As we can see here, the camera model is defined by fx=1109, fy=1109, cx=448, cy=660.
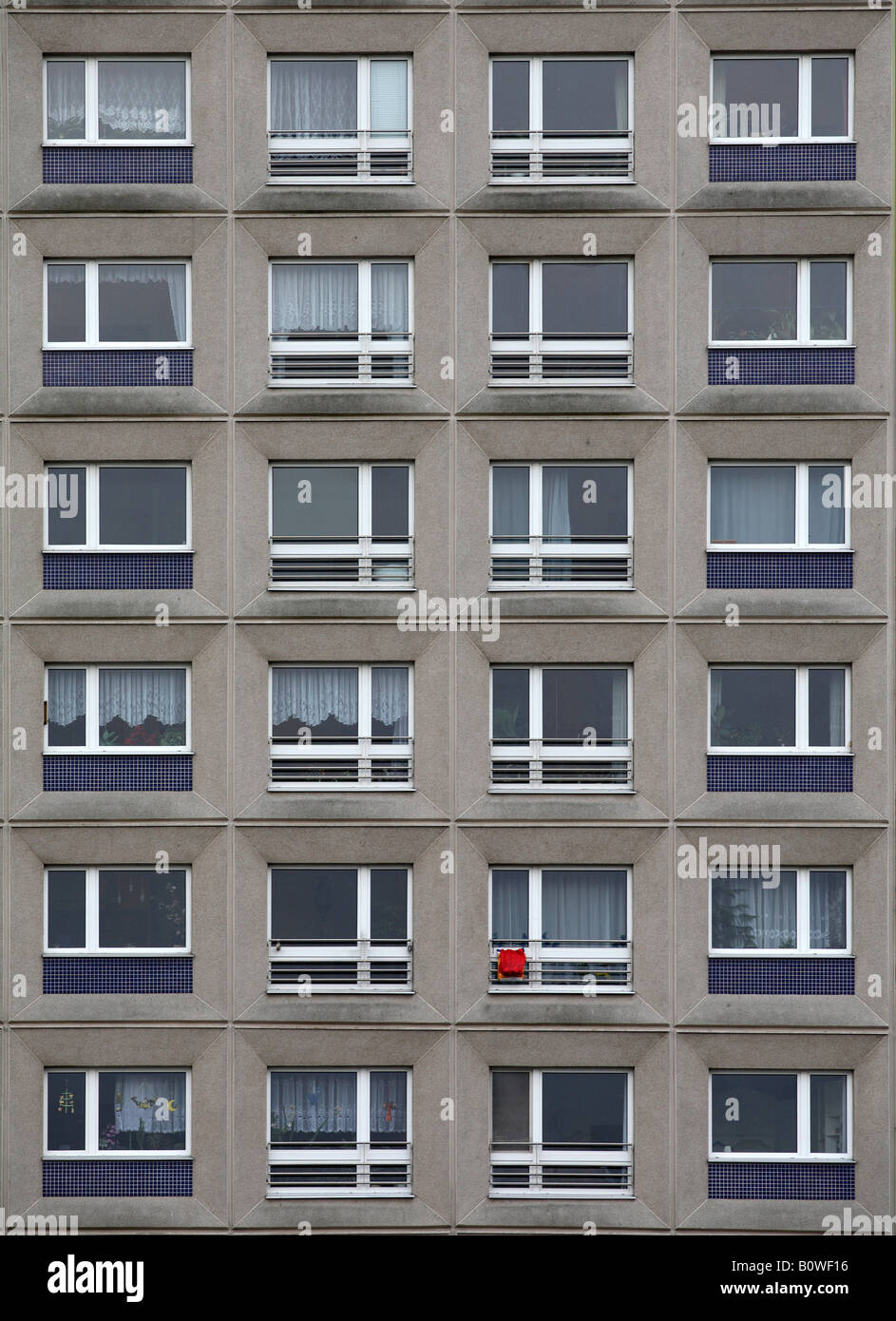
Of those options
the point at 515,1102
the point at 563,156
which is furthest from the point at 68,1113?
the point at 563,156

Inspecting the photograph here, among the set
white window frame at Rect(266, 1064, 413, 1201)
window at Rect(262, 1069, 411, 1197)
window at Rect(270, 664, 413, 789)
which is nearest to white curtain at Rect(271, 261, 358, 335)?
window at Rect(270, 664, 413, 789)

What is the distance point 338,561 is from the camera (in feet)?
55.6

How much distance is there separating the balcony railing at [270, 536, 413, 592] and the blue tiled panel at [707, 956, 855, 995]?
772 cm

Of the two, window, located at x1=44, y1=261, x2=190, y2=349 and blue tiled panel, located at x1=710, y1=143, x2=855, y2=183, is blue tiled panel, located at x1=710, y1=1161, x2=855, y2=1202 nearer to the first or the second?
blue tiled panel, located at x1=710, y1=143, x2=855, y2=183

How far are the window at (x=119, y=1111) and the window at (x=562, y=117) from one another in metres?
14.8

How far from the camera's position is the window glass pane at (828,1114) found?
1673 cm

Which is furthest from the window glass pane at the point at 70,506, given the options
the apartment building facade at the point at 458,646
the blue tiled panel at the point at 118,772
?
the blue tiled panel at the point at 118,772

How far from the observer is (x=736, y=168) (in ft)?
55.0

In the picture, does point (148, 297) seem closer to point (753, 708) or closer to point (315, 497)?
point (315, 497)

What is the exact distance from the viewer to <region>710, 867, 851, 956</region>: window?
16.8m

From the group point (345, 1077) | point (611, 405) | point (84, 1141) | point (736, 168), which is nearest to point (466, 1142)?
point (345, 1077)

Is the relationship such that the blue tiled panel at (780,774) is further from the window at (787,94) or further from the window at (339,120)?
the window at (339,120)

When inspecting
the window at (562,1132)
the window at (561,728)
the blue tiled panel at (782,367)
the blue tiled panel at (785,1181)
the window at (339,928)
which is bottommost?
the blue tiled panel at (785,1181)

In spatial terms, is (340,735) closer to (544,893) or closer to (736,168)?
(544,893)
